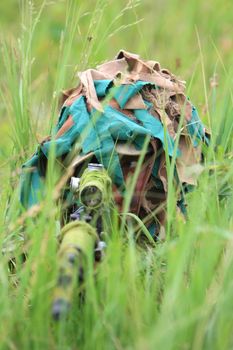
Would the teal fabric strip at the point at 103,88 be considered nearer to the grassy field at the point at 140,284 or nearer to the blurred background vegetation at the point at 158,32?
the grassy field at the point at 140,284

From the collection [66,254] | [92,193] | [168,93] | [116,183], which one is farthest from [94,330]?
[168,93]

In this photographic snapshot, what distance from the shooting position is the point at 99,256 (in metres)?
1.80

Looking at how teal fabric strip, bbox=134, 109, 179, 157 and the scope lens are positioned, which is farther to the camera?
teal fabric strip, bbox=134, 109, 179, 157

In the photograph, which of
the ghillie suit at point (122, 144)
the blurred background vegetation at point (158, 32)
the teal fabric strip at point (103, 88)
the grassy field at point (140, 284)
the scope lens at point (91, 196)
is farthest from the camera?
the blurred background vegetation at point (158, 32)

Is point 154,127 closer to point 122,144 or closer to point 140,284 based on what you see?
point 122,144

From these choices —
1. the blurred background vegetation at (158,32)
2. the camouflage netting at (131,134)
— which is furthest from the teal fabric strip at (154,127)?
the blurred background vegetation at (158,32)

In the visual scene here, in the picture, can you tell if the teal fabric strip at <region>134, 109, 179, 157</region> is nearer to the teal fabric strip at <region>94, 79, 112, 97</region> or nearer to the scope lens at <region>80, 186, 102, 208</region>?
the teal fabric strip at <region>94, 79, 112, 97</region>

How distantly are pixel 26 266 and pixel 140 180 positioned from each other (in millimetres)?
414

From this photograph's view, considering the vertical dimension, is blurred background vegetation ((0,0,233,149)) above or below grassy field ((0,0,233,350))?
below

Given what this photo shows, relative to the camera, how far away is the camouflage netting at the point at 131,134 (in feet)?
6.91

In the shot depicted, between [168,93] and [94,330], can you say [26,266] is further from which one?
[168,93]

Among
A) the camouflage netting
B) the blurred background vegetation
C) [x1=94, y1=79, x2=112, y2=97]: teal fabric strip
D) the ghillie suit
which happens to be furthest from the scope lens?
the blurred background vegetation

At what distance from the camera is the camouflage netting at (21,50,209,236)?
82.9 inches

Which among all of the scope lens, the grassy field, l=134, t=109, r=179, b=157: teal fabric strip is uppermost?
l=134, t=109, r=179, b=157: teal fabric strip
